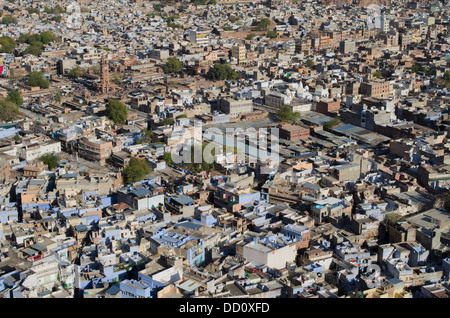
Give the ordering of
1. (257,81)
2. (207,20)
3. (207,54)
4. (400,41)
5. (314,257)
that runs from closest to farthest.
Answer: (314,257) < (257,81) < (207,54) < (400,41) < (207,20)

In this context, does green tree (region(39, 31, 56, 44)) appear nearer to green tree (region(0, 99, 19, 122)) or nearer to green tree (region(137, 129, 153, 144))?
green tree (region(0, 99, 19, 122))

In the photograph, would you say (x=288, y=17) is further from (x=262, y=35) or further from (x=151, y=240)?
(x=151, y=240)

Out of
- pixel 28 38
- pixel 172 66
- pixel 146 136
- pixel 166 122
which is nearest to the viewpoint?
pixel 146 136

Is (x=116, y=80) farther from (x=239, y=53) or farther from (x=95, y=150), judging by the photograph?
(x=95, y=150)

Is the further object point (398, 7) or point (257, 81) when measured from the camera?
point (398, 7)

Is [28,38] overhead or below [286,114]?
overhead

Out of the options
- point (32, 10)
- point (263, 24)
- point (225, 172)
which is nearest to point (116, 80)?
point (225, 172)

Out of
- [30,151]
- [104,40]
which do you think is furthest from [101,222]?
[104,40]
